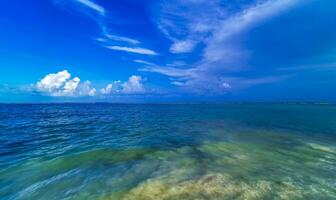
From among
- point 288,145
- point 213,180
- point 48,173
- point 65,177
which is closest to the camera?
point 213,180

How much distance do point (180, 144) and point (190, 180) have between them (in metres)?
7.79

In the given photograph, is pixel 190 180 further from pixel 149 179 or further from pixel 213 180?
pixel 149 179

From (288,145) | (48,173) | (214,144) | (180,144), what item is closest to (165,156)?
(180,144)

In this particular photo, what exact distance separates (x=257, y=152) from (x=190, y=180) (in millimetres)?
6753

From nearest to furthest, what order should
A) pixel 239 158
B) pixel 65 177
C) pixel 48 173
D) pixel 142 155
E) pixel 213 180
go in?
1. pixel 213 180
2. pixel 65 177
3. pixel 48 173
4. pixel 239 158
5. pixel 142 155

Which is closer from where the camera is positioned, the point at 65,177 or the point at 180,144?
the point at 65,177

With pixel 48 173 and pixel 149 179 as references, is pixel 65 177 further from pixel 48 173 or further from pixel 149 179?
pixel 149 179

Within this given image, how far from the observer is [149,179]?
8.67m

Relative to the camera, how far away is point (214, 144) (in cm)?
A: 1602

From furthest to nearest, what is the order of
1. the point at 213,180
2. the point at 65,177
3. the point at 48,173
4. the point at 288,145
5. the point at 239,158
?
the point at 288,145
the point at 239,158
the point at 48,173
the point at 65,177
the point at 213,180

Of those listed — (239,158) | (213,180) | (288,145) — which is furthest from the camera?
(288,145)

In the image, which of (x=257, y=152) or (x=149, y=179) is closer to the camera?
(x=149, y=179)

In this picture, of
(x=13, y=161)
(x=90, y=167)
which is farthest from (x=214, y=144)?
(x=13, y=161)

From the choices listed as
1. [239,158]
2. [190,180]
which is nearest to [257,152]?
[239,158]
